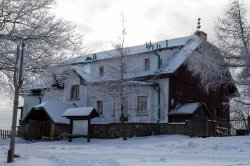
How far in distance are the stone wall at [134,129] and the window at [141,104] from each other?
4.82 ft

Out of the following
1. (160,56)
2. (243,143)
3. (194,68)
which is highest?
(160,56)

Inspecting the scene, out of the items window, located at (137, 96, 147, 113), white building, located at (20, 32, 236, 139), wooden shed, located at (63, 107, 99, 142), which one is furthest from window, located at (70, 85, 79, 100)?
window, located at (137, 96, 147, 113)

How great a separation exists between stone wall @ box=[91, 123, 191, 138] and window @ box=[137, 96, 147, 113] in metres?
1.47

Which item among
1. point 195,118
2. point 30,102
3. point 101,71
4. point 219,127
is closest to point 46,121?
point 101,71

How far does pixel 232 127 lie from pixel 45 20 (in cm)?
2337

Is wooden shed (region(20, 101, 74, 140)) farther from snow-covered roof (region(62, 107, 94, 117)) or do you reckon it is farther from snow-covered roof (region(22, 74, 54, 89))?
snow-covered roof (region(22, 74, 54, 89))

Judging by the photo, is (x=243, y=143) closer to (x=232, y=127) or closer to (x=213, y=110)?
(x=232, y=127)

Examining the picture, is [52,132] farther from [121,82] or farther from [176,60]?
[176,60]

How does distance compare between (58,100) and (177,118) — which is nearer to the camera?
(177,118)

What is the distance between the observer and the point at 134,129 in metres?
32.5

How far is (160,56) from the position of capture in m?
34.1

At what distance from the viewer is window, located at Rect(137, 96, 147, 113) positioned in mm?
33281

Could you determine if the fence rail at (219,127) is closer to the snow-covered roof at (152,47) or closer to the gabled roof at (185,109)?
the gabled roof at (185,109)

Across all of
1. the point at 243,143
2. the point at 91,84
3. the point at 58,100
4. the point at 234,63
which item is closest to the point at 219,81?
the point at 234,63
